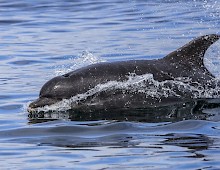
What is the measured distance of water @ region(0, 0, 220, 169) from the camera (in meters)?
10.2

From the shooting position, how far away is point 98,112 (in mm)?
13055

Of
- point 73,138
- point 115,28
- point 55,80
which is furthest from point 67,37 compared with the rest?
point 73,138

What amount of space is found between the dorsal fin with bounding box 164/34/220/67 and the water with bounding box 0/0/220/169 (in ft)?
2.14

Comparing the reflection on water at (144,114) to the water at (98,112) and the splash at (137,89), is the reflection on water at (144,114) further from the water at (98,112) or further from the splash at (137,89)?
the splash at (137,89)

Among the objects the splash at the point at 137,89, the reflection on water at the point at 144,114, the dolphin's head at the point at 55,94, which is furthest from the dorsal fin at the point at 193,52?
the dolphin's head at the point at 55,94

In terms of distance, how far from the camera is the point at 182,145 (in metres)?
10.5

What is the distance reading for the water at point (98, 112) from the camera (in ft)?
33.4

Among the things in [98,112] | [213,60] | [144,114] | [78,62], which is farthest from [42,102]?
[213,60]

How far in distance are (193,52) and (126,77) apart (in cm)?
105

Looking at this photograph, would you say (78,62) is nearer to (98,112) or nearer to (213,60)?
(213,60)

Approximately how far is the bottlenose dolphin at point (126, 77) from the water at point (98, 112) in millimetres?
281

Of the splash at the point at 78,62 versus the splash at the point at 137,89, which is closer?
the splash at the point at 137,89

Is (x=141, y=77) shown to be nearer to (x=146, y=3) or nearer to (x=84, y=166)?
(x=84, y=166)

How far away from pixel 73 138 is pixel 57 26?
43.7 ft
